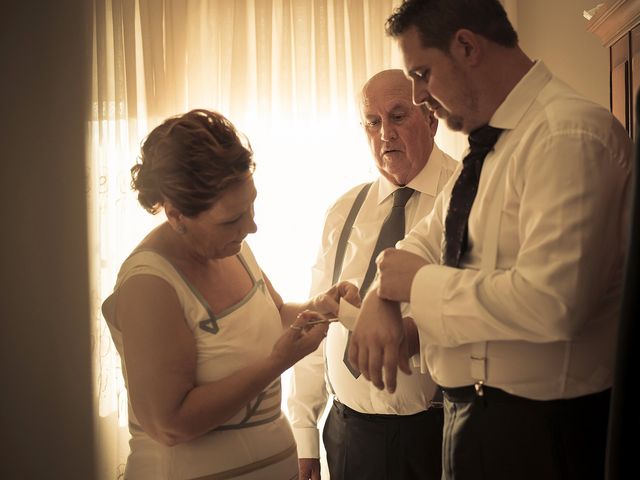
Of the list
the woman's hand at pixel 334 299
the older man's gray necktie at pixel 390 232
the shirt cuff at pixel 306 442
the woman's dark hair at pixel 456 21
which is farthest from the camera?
the shirt cuff at pixel 306 442

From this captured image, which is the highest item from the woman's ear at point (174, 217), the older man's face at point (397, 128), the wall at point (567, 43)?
the wall at point (567, 43)

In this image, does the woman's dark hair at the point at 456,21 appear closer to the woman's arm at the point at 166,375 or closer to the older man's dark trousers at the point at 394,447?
the woman's arm at the point at 166,375

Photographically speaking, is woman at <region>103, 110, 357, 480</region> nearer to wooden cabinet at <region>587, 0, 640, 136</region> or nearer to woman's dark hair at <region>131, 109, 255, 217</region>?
woman's dark hair at <region>131, 109, 255, 217</region>

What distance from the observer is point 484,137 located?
4.03 ft

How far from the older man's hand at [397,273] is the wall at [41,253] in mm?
1136

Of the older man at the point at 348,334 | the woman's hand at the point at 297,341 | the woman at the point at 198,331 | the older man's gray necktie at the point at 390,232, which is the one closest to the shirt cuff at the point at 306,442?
the older man at the point at 348,334

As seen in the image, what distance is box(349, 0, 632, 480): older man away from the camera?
3.26 feet

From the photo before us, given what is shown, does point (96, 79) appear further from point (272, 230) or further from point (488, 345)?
point (488, 345)

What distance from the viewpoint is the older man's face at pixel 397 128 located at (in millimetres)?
2109

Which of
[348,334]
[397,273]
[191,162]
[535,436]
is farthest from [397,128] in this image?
[535,436]

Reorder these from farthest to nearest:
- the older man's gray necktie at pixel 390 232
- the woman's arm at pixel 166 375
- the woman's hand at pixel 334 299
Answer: the older man's gray necktie at pixel 390 232
the woman's hand at pixel 334 299
the woman's arm at pixel 166 375

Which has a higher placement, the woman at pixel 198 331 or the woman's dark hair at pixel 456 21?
the woman's dark hair at pixel 456 21

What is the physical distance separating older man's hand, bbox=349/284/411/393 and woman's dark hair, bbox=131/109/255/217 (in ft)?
1.48

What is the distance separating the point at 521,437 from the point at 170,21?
2718 millimetres
